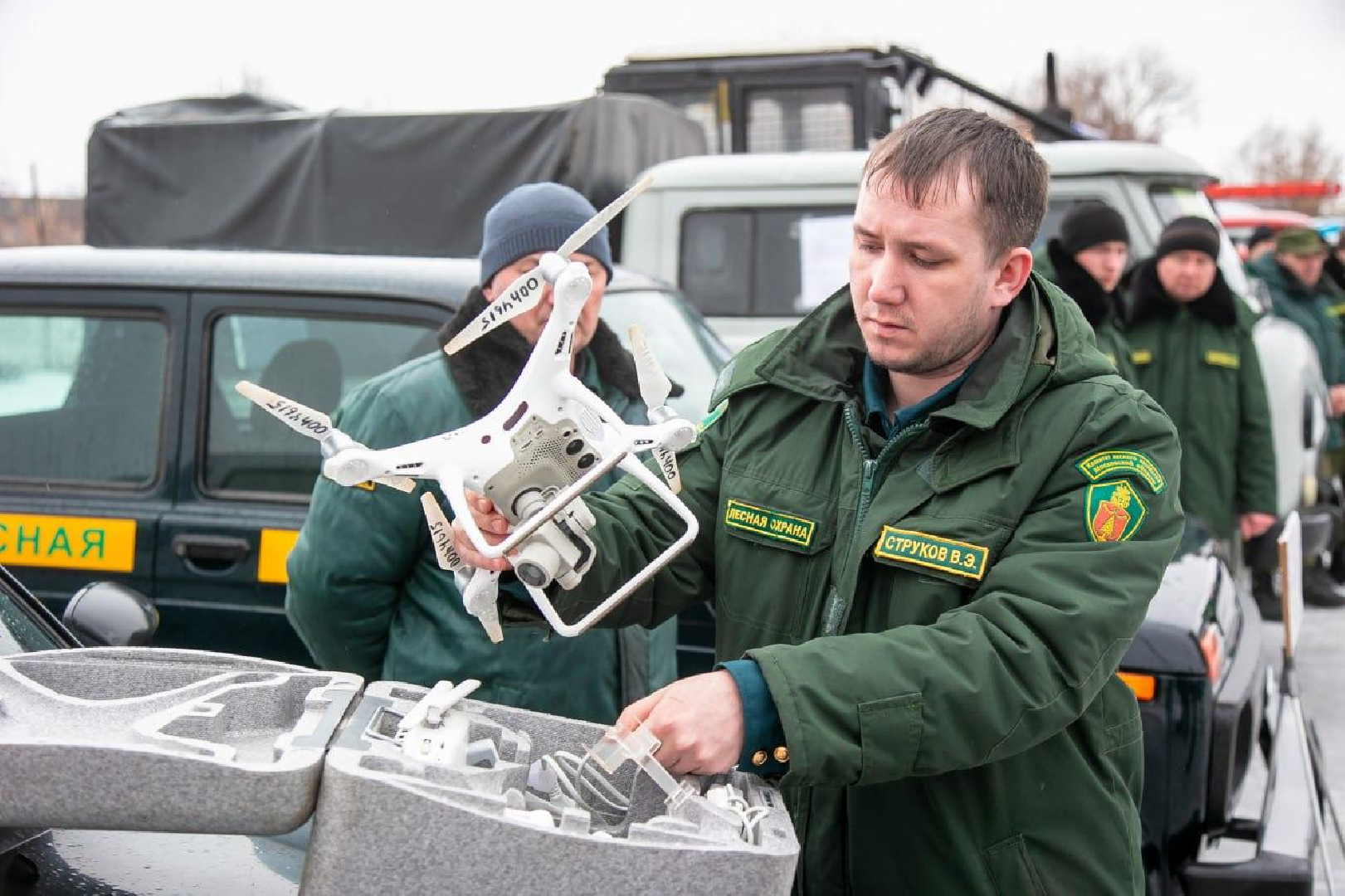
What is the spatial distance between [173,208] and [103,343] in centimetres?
464

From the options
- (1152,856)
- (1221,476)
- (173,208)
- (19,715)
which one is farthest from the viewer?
(173,208)

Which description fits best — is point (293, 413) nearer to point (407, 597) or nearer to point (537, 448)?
point (537, 448)

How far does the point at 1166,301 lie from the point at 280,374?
3589mm

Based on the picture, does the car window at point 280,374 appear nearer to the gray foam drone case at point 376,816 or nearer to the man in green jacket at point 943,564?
the man in green jacket at point 943,564

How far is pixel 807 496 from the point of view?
6.07 ft

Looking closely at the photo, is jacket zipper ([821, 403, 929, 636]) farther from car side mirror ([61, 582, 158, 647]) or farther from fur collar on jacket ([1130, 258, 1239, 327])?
fur collar on jacket ([1130, 258, 1239, 327])

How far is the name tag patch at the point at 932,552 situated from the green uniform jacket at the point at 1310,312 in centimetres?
766

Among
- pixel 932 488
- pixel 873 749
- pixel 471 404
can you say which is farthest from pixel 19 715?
pixel 471 404

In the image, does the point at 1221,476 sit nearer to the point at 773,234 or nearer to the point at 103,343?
the point at 773,234

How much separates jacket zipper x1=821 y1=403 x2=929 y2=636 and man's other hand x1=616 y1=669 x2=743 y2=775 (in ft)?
0.82

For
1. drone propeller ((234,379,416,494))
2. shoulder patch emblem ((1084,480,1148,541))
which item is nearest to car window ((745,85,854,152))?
shoulder patch emblem ((1084,480,1148,541))

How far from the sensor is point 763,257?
7.36 meters

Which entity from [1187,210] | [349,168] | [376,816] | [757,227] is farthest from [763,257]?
[376,816]

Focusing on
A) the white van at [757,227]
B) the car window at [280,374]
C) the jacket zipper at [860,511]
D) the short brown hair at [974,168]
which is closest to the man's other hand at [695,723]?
the jacket zipper at [860,511]
